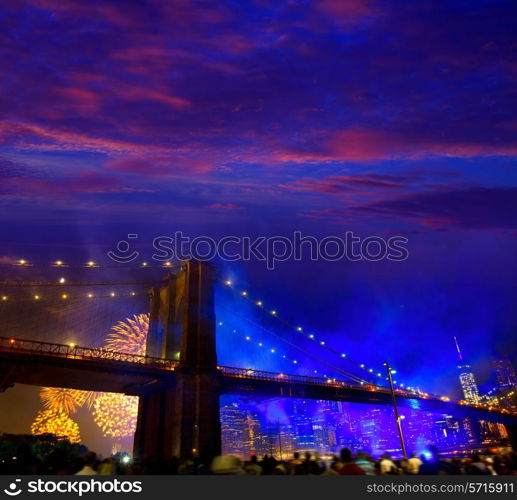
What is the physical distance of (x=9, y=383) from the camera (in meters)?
33.1

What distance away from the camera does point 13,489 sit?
320 inches

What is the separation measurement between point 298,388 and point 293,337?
30.8m

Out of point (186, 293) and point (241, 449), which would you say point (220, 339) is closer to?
point (186, 293)

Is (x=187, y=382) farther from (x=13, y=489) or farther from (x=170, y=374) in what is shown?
(x=13, y=489)

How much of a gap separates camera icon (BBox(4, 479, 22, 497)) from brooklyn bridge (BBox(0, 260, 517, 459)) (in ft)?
82.3

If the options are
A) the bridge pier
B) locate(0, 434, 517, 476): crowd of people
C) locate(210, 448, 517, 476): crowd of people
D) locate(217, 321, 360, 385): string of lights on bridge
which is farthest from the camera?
locate(217, 321, 360, 385): string of lights on bridge

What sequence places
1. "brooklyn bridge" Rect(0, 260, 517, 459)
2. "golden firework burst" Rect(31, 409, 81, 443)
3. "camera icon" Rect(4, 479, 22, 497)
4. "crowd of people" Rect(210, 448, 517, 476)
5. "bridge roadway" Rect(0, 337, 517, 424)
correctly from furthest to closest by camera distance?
"golden firework burst" Rect(31, 409, 81, 443)
"brooklyn bridge" Rect(0, 260, 517, 459)
"bridge roadway" Rect(0, 337, 517, 424)
"crowd of people" Rect(210, 448, 517, 476)
"camera icon" Rect(4, 479, 22, 497)

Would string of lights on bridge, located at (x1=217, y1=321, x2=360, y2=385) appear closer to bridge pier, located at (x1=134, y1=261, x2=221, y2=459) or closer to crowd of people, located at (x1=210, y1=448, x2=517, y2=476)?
bridge pier, located at (x1=134, y1=261, x2=221, y2=459)

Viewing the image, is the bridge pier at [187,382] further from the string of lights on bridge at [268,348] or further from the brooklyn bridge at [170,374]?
the string of lights on bridge at [268,348]

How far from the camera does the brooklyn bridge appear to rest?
111ft

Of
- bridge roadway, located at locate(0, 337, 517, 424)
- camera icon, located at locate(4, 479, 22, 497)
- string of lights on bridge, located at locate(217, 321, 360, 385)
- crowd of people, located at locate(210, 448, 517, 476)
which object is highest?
→ string of lights on bridge, located at locate(217, 321, 360, 385)

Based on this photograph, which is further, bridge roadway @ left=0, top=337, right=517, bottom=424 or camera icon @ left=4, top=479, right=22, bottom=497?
bridge roadway @ left=0, top=337, right=517, bottom=424

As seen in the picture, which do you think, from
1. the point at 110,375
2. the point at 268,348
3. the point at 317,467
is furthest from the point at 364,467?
the point at 268,348

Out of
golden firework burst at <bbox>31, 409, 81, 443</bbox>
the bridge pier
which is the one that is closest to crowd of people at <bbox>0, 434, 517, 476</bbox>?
the bridge pier
